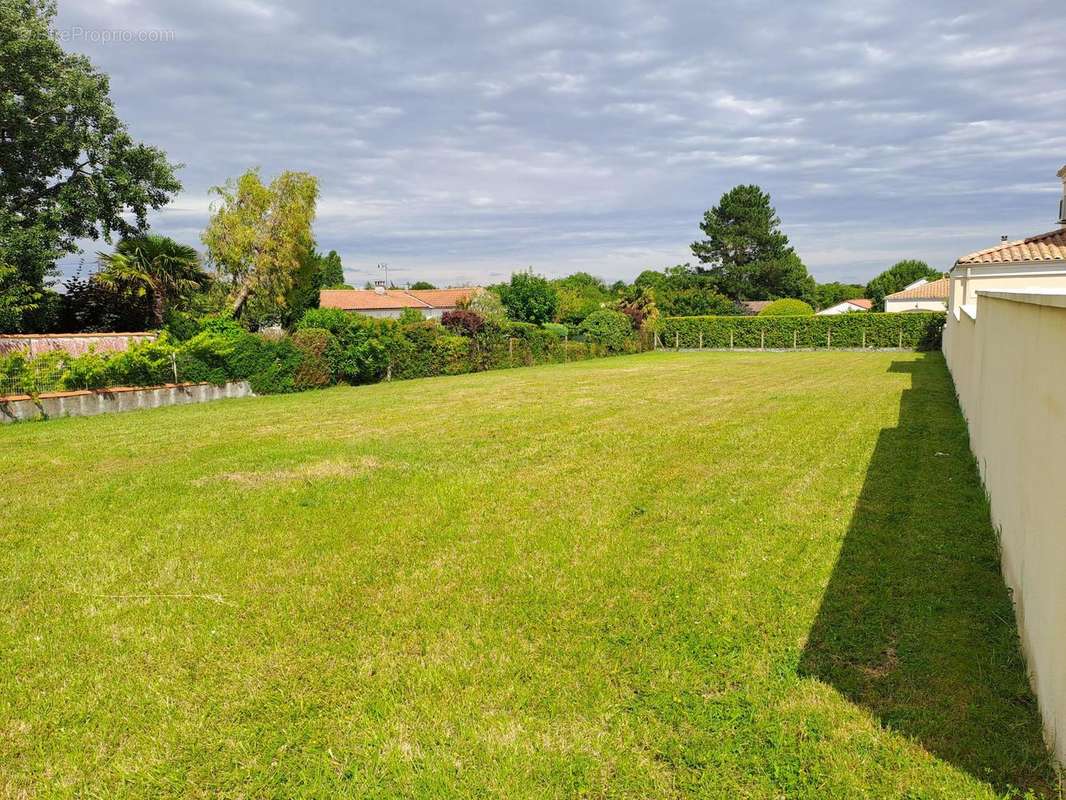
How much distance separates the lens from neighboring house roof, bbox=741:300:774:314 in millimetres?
66400

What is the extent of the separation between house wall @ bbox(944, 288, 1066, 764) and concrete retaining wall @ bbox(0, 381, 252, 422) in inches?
572

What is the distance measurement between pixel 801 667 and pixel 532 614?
1.45m

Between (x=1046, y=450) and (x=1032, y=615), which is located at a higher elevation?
(x=1046, y=450)

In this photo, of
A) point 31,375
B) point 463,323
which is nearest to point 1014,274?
point 463,323

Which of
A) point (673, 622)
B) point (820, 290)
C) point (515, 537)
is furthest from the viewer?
point (820, 290)

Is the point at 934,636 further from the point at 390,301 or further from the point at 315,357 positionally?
the point at 390,301

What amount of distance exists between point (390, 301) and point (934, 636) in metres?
58.8

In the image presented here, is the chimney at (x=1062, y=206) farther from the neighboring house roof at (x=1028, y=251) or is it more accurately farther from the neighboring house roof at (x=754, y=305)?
the neighboring house roof at (x=754, y=305)

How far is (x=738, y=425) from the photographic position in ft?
33.6

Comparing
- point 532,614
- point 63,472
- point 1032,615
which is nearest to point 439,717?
point 532,614

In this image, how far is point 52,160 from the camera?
2189 centimetres

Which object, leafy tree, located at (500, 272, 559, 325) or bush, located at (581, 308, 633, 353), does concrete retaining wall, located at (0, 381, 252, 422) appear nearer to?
bush, located at (581, 308, 633, 353)

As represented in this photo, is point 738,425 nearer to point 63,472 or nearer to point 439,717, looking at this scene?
point 439,717

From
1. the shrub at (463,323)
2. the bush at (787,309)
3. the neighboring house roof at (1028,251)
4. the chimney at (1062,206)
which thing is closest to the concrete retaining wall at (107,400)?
the shrub at (463,323)
